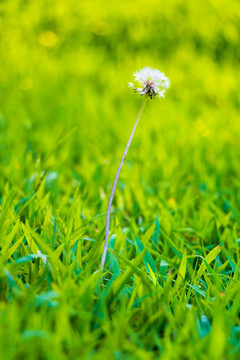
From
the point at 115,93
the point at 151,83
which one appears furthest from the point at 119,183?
the point at 115,93

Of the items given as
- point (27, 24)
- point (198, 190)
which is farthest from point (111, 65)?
point (198, 190)

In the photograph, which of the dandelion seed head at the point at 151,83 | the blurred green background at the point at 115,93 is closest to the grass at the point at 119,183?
the blurred green background at the point at 115,93

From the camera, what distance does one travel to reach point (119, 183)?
215cm

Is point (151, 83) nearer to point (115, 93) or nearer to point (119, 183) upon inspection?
point (119, 183)

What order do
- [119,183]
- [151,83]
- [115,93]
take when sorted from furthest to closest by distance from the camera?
[115,93]
[119,183]
[151,83]

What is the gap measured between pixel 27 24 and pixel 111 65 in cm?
107

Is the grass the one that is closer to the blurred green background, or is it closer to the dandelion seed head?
the blurred green background

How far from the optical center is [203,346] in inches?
36.6

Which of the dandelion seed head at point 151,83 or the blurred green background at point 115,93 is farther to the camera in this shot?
the blurred green background at point 115,93

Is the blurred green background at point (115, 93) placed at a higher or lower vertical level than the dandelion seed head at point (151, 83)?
higher

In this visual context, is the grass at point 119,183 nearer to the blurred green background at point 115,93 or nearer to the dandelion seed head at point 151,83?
the blurred green background at point 115,93

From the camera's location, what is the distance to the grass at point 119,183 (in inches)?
37.7

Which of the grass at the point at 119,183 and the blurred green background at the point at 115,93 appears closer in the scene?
the grass at the point at 119,183


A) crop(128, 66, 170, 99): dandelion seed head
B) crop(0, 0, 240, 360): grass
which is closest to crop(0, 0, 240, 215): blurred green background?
crop(0, 0, 240, 360): grass
